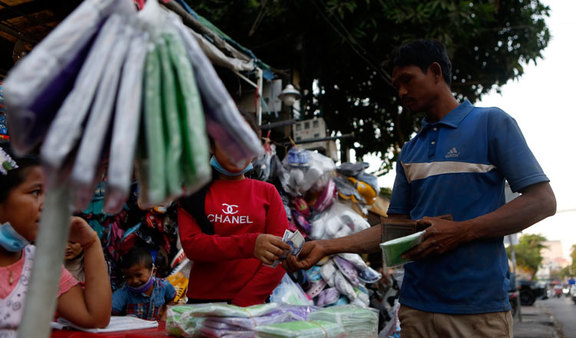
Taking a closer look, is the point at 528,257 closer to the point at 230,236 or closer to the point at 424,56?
the point at 424,56

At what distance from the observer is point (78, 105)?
2.16 ft

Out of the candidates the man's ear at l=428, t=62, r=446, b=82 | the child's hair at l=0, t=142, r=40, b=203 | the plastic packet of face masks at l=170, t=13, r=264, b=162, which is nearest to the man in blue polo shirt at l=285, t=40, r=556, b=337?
the man's ear at l=428, t=62, r=446, b=82

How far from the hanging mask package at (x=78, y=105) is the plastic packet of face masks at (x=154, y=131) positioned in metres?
0.07

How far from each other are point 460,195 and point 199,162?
1304mm

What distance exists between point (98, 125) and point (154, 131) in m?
0.08

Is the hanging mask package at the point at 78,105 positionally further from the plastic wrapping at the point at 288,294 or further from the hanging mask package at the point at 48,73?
the plastic wrapping at the point at 288,294

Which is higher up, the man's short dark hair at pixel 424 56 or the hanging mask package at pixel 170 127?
the man's short dark hair at pixel 424 56

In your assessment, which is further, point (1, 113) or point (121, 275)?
point (121, 275)

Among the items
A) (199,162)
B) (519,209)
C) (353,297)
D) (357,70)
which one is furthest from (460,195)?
(357,70)

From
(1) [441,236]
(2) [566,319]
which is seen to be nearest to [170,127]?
(1) [441,236]

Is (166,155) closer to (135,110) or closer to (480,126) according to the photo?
(135,110)

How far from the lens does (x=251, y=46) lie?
9367 mm

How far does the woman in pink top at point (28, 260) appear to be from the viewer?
1.36 metres

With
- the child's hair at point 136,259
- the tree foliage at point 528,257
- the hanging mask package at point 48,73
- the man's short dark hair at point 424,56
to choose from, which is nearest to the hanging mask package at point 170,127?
the hanging mask package at point 48,73
